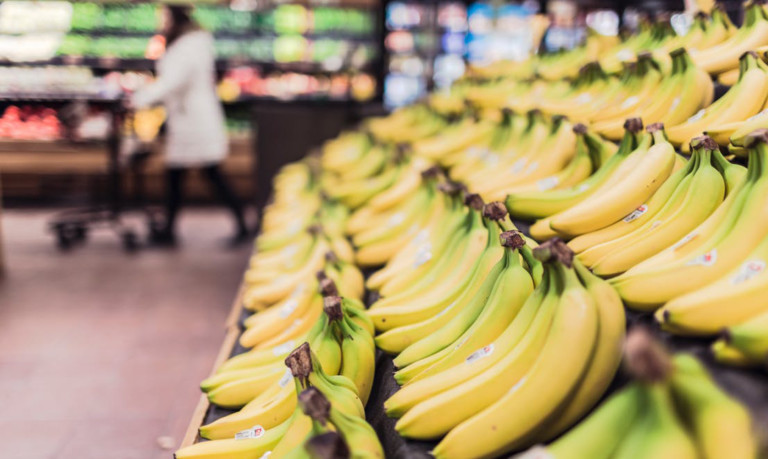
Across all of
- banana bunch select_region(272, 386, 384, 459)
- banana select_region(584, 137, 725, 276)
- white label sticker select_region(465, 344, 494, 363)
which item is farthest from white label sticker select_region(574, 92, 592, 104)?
banana bunch select_region(272, 386, 384, 459)

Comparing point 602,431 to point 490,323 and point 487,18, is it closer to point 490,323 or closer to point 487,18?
point 490,323

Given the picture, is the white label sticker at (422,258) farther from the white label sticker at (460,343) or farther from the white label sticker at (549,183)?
the white label sticker at (460,343)

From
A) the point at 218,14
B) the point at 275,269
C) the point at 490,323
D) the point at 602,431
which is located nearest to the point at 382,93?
the point at 218,14

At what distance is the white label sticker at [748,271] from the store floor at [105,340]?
2.18 meters

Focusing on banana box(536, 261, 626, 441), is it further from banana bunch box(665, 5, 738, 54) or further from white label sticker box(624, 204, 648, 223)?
banana bunch box(665, 5, 738, 54)

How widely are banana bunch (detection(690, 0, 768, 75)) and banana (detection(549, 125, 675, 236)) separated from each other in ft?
2.27

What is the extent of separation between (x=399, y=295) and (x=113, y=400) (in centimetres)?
180

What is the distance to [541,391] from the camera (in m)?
1.01

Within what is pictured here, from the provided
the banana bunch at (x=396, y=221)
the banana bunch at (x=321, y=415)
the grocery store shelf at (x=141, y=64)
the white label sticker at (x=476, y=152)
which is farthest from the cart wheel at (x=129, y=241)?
the banana bunch at (x=321, y=415)

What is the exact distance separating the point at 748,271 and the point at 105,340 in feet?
11.1

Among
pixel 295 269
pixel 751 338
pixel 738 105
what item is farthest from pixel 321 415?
pixel 295 269

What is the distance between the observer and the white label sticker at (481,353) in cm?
119

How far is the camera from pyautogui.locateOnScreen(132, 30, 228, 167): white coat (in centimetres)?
520

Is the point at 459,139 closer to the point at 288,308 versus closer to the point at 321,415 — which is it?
the point at 288,308
